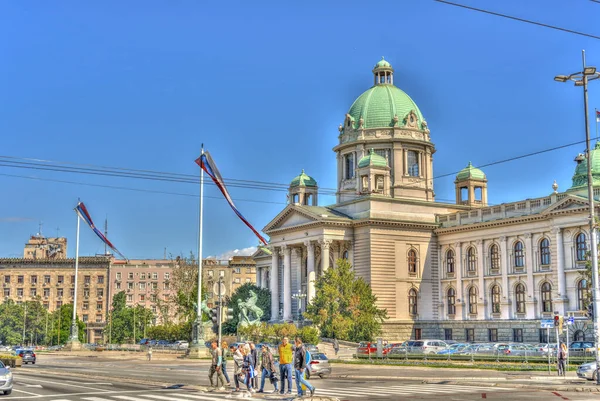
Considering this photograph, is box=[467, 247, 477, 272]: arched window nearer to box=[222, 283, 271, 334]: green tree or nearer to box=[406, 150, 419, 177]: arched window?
box=[406, 150, 419, 177]: arched window

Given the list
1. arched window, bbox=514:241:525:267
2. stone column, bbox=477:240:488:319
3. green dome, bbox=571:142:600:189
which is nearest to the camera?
green dome, bbox=571:142:600:189

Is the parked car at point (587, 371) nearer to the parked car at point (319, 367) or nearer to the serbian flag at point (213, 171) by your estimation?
the parked car at point (319, 367)

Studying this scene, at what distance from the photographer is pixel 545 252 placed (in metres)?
83.9

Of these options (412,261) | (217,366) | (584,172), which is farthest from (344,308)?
(217,366)

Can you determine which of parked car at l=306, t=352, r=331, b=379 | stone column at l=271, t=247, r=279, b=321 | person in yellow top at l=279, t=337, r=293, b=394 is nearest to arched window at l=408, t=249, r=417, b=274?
stone column at l=271, t=247, r=279, b=321

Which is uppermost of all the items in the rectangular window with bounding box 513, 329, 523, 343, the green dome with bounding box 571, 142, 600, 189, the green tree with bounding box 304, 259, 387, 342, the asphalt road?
the green dome with bounding box 571, 142, 600, 189

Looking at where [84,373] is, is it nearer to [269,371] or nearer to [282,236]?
[269,371]

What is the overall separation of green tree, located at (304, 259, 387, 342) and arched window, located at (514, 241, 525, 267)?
14.7 m

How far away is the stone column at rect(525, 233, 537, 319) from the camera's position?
8404 centimetres

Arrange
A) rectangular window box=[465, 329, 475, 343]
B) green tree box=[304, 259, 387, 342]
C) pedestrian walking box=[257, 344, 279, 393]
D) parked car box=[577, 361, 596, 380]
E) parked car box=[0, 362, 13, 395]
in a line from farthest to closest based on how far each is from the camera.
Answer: rectangular window box=[465, 329, 475, 343] < green tree box=[304, 259, 387, 342] < parked car box=[577, 361, 596, 380] < pedestrian walking box=[257, 344, 279, 393] < parked car box=[0, 362, 13, 395]

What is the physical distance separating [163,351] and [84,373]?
4030 cm

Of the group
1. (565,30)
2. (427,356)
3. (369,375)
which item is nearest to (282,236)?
(427,356)

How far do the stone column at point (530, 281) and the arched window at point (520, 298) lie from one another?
1.22 meters

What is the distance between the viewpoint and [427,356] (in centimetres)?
6412
